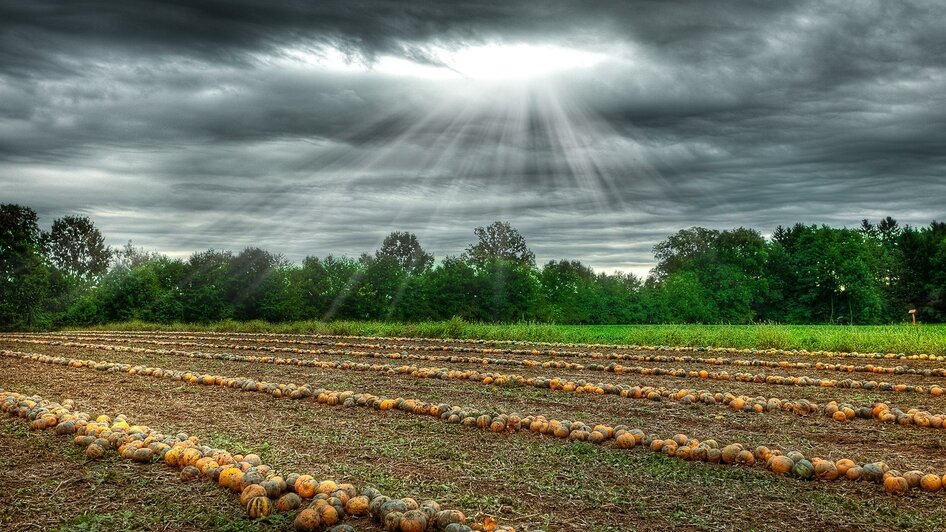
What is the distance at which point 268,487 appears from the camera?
4906 mm

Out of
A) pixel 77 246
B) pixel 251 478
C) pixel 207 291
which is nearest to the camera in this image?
pixel 251 478

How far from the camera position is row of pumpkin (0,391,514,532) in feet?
14.1

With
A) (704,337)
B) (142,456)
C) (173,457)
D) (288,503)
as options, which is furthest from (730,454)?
(704,337)

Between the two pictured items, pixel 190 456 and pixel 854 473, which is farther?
pixel 190 456

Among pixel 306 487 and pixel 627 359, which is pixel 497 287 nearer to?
pixel 627 359

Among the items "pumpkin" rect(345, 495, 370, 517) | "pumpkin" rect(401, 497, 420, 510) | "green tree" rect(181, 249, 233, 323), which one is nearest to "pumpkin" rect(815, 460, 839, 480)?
"pumpkin" rect(401, 497, 420, 510)

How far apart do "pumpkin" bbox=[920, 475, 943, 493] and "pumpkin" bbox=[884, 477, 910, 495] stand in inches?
6.1

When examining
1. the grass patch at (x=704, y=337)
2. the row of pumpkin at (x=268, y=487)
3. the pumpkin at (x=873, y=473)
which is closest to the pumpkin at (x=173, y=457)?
the row of pumpkin at (x=268, y=487)

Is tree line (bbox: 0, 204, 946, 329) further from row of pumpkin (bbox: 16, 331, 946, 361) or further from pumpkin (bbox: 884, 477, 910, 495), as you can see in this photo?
pumpkin (bbox: 884, 477, 910, 495)

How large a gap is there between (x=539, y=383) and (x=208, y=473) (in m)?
5.87

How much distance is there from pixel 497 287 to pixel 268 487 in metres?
32.3

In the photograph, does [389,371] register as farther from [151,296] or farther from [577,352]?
[151,296]

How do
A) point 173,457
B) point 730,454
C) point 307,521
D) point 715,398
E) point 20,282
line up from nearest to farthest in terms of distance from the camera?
point 307,521
point 173,457
point 730,454
point 715,398
point 20,282

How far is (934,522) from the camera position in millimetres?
4570
